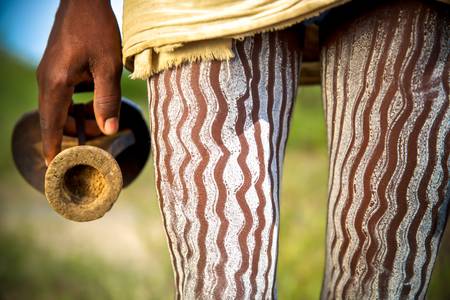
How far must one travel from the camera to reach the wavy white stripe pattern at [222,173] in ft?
3.62

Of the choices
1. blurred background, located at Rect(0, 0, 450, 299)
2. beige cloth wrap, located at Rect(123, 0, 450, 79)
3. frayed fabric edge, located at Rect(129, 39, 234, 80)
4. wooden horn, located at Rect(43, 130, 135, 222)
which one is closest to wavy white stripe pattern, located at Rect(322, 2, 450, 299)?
beige cloth wrap, located at Rect(123, 0, 450, 79)

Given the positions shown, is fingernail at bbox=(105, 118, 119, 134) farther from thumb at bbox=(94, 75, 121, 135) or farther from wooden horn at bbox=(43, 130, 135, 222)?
wooden horn at bbox=(43, 130, 135, 222)

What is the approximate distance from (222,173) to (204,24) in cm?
24

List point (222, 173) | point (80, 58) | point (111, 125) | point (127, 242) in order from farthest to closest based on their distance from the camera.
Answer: point (127, 242) → point (111, 125) → point (80, 58) → point (222, 173)

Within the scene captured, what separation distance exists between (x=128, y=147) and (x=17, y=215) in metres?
3.07

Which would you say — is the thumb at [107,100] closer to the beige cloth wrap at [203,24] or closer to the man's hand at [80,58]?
the man's hand at [80,58]

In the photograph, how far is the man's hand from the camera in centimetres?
123

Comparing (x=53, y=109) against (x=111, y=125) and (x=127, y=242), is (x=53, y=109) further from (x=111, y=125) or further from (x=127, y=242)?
(x=127, y=242)

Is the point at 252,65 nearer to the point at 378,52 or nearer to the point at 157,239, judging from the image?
the point at 378,52

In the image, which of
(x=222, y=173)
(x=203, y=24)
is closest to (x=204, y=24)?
(x=203, y=24)

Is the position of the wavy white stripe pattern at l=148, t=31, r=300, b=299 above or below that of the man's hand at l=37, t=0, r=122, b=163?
below

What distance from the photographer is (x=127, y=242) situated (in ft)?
13.5

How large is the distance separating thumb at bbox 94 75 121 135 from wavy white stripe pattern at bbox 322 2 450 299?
0.41 meters

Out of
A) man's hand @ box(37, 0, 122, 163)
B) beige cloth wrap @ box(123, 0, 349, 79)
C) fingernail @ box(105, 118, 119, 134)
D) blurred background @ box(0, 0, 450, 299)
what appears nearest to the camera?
beige cloth wrap @ box(123, 0, 349, 79)
